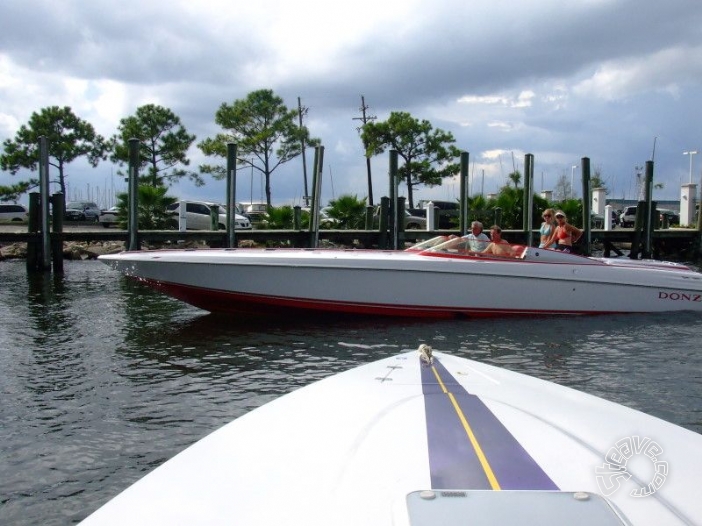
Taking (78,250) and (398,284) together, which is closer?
(398,284)

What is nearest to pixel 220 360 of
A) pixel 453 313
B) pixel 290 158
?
pixel 453 313

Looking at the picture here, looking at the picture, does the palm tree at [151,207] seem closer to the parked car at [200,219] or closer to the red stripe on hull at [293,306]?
the parked car at [200,219]

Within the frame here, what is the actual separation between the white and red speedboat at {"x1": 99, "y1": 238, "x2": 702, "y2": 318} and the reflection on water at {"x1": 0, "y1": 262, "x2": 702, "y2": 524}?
25 cm

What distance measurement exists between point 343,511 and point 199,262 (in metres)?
7.96

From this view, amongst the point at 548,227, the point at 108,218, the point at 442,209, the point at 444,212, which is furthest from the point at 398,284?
the point at 108,218

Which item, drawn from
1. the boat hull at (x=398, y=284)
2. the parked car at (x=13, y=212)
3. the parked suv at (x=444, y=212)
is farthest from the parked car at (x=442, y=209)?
the parked car at (x=13, y=212)

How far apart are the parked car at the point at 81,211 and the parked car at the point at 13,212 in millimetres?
2453

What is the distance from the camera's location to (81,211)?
4094 cm

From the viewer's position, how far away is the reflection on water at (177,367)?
461cm

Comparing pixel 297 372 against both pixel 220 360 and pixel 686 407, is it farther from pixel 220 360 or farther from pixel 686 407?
pixel 686 407

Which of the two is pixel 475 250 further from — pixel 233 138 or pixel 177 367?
pixel 233 138

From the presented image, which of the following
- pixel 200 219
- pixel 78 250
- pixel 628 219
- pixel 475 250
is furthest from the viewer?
pixel 628 219

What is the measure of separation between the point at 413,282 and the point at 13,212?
34207mm

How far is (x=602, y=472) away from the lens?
2406 millimetres
